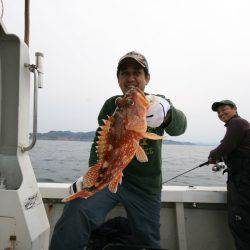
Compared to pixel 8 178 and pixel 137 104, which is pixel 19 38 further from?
pixel 137 104

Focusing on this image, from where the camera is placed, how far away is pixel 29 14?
10.5ft

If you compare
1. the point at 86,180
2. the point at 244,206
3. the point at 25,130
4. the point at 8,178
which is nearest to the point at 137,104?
the point at 86,180

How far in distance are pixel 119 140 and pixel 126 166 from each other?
1230 mm

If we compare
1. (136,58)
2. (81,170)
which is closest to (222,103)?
(136,58)

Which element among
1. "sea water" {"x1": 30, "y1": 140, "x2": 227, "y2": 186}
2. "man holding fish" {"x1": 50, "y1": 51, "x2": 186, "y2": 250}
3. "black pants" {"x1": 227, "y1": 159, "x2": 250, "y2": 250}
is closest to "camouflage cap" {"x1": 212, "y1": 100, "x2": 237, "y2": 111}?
"black pants" {"x1": 227, "y1": 159, "x2": 250, "y2": 250}

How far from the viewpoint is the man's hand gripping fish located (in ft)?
6.69

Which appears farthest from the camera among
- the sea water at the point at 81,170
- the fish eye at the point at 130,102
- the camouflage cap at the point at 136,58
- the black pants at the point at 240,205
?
the sea water at the point at 81,170

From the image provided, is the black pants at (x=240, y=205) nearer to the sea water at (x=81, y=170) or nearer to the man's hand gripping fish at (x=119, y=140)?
the man's hand gripping fish at (x=119, y=140)

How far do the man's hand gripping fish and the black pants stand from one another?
2882 mm

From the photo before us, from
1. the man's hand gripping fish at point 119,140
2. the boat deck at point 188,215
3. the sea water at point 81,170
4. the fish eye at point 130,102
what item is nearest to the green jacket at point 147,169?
the boat deck at point 188,215

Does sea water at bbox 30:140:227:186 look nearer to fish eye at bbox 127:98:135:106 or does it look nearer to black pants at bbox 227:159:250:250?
black pants at bbox 227:159:250:250

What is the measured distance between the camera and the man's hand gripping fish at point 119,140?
2039 mm

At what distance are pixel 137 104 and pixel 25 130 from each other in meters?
1.49

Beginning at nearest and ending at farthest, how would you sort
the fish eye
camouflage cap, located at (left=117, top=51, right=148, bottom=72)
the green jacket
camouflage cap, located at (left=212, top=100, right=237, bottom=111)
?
the fish eye, camouflage cap, located at (left=117, top=51, right=148, bottom=72), the green jacket, camouflage cap, located at (left=212, top=100, right=237, bottom=111)
